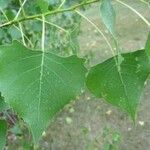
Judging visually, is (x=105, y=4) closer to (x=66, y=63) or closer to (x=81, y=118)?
(x=66, y=63)

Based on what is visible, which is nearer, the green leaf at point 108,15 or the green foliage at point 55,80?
the green foliage at point 55,80

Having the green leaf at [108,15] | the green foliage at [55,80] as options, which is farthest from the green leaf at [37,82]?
the green leaf at [108,15]

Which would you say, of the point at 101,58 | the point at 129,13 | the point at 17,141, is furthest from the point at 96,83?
the point at 129,13

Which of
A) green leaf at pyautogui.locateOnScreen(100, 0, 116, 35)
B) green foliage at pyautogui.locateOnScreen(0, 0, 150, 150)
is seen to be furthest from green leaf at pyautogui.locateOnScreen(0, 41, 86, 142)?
green leaf at pyautogui.locateOnScreen(100, 0, 116, 35)

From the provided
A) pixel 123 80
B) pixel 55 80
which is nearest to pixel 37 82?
pixel 55 80

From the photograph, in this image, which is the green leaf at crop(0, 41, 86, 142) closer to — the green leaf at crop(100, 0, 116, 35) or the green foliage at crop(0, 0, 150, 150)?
the green foliage at crop(0, 0, 150, 150)

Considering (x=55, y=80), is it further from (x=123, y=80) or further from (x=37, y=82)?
(x=123, y=80)

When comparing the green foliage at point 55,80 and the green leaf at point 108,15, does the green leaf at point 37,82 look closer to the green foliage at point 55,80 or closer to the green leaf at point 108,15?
the green foliage at point 55,80

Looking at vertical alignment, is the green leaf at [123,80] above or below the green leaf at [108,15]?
below
